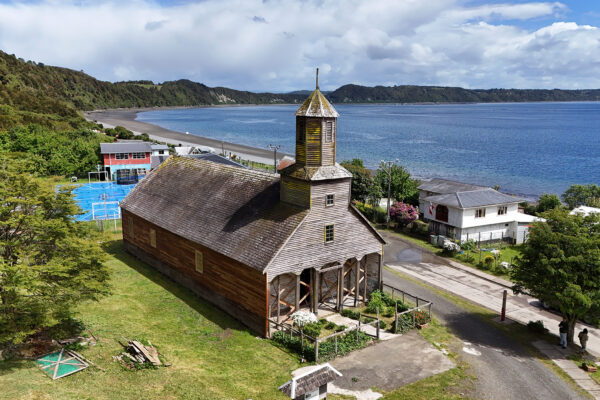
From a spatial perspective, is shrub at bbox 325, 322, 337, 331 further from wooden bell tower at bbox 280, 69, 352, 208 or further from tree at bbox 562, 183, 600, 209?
tree at bbox 562, 183, 600, 209

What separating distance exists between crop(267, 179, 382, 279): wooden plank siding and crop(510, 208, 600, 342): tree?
897cm

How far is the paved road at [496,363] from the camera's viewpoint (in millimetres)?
21141

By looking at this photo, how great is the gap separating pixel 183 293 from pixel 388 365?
1465 centimetres

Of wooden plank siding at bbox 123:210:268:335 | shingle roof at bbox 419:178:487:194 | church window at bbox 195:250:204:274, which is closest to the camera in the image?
wooden plank siding at bbox 123:210:268:335

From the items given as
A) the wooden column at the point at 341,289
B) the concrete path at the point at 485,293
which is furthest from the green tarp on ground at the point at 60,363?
the concrete path at the point at 485,293

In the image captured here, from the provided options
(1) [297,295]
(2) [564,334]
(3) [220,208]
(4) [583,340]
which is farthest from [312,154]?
(4) [583,340]

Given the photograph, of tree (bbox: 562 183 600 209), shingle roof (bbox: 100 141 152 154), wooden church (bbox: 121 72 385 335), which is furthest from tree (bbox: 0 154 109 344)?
tree (bbox: 562 183 600 209)

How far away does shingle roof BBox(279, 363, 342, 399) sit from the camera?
50.9 feet

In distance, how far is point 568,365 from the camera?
2395 cm

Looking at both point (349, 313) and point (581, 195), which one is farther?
point (581, 195)

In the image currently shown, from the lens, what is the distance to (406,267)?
4038 cm

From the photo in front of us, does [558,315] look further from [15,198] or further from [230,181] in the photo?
[15,198]

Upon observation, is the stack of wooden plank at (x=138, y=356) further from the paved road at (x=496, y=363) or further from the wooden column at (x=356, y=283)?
the paved road at (x=496, y=363)

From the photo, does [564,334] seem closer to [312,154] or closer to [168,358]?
[312,154]
